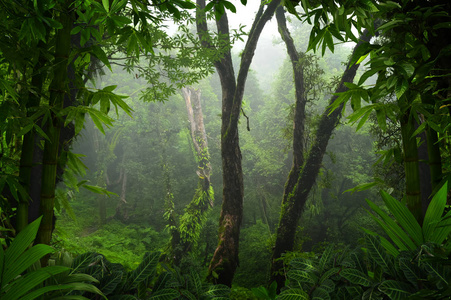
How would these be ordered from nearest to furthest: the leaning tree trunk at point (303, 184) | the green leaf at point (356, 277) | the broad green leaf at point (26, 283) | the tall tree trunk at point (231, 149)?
the broad green leaf at point (26, 283) → the green leaf at point (356, 277) → the tall tree trunk at point (231, 149) → the leaning tree trunk at point (303, 184)

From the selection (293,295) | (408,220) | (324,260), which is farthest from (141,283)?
(408,220)

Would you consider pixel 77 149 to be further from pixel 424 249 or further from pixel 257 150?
pixel 424 249

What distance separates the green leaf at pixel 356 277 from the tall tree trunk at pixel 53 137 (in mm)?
911

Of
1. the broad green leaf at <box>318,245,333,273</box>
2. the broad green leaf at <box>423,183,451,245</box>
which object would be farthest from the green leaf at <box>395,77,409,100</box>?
the broad green leaf at <box>318,245,333,273</box>

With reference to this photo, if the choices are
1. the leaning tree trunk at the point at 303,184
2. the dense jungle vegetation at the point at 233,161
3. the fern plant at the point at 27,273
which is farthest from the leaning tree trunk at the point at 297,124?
the fern plant at the point at 27,273

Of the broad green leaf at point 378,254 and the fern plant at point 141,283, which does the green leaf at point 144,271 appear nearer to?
the fern plant at point 141,283

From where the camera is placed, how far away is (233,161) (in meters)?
4.10

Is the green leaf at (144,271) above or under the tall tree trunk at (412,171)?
under

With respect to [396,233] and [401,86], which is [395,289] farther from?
[401,86]

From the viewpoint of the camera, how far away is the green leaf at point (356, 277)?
781mm

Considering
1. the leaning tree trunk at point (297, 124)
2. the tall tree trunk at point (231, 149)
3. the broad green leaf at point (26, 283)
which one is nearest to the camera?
the broad green leaf at point (26, 283)

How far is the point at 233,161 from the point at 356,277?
331cm

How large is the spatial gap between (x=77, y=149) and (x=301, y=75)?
12.4 m

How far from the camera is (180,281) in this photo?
37.2 inches
